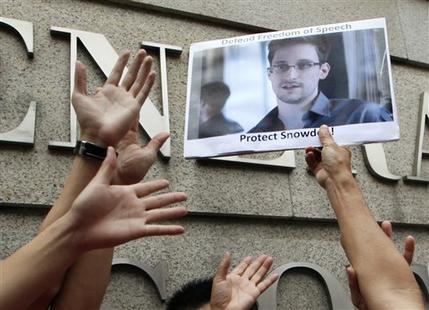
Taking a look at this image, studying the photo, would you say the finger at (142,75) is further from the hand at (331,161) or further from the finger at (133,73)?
Result: the hand at (331,161)

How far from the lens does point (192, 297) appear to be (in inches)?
113

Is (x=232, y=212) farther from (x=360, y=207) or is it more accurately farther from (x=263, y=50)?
(x=360, y=207)

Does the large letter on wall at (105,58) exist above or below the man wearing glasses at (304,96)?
above

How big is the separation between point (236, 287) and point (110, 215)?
4.11 ft

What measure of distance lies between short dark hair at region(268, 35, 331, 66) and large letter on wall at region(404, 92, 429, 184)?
83.4 inches

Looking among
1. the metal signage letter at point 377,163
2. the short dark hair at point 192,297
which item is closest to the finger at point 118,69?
the short dark hair at point 192,297

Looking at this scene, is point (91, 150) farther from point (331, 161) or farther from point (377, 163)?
point (377, 163)

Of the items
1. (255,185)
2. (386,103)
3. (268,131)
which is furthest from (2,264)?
(255,185)

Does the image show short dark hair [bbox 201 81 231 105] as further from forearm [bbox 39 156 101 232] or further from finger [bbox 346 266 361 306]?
finger [bbox 346 266 361 306]

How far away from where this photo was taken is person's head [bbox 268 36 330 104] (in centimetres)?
244

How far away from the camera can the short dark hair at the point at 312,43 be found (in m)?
2.43

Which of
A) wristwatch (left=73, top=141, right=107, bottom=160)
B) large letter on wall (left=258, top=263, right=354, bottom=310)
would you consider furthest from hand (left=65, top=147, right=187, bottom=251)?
large letter on wall (left=258, top=263, right=354, bottom=310)

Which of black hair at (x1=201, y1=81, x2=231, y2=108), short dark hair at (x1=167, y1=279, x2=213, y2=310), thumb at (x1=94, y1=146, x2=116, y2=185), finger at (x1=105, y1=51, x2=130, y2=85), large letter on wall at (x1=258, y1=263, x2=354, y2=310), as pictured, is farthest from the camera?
large letter on wall at (x1=258, y1=263, x2=354, y2=310)

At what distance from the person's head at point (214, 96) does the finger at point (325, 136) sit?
0.53 metres
